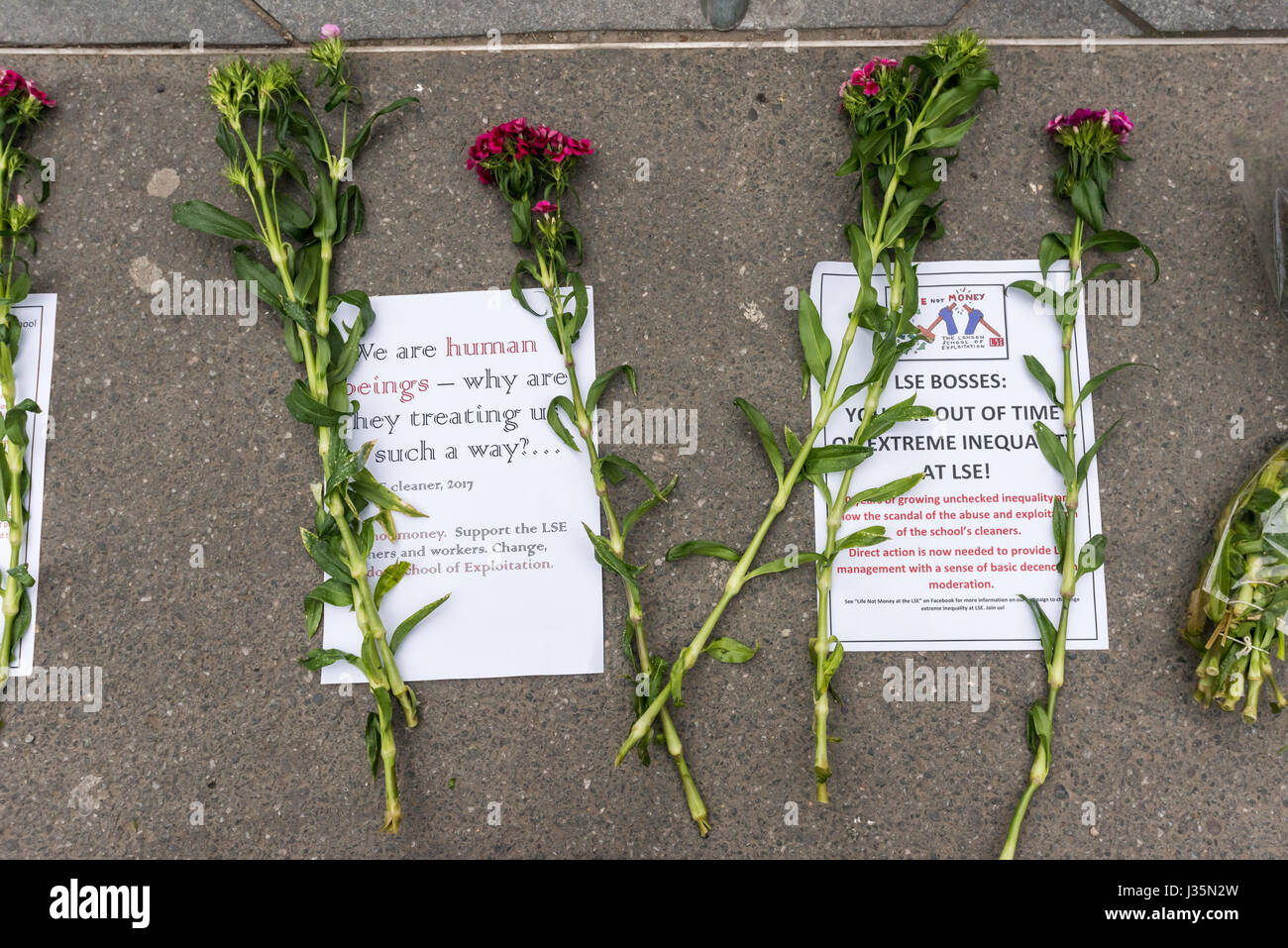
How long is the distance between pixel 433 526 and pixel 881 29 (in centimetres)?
105

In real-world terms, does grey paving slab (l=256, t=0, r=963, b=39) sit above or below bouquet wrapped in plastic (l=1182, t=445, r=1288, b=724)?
above

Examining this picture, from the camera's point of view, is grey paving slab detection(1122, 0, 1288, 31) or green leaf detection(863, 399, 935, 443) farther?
grey paving slab detection(1122, 0, 1288, 31)

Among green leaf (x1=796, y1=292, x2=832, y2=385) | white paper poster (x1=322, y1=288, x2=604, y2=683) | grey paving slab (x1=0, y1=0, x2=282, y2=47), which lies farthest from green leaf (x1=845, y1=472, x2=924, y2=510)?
grey paving slab (x1=0, y1=0, x2=282, y2=47)

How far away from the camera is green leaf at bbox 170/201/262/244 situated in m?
1.09

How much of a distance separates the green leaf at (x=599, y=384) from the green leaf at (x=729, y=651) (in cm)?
38

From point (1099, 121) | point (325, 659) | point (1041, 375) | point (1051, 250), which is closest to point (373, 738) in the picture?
point (325, 659)

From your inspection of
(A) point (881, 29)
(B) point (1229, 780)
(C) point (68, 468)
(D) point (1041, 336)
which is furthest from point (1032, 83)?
(C) point (68, 468)

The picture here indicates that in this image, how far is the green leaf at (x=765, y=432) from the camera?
1.09m

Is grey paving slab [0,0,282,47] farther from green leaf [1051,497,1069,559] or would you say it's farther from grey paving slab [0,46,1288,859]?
green leaf [1051,497,1069,559]

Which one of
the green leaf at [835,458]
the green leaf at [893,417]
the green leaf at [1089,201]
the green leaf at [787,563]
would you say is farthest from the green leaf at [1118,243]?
the green leaf at [787,563]

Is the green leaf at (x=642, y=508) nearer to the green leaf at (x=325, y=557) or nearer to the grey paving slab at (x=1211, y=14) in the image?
the green leaf at (x=325, y=557)

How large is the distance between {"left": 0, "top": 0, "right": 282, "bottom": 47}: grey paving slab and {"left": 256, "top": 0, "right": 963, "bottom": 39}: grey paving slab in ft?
0.34

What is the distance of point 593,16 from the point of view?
119 cm
